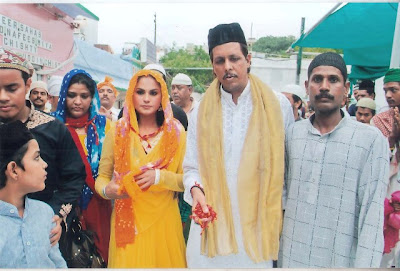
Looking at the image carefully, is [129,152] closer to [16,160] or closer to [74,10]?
[16,160]

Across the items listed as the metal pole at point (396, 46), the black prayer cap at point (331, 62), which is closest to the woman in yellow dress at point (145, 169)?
the black prayer cap at point (331, 62)

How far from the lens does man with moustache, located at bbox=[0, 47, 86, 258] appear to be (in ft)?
7.25

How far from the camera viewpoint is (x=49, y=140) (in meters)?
2.27

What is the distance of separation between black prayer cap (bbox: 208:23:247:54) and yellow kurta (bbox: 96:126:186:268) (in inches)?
25.6

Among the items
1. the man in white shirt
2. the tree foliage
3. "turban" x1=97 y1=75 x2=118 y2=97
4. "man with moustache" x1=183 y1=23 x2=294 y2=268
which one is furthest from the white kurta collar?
"turban" x1=97 y1=75 x2=118 y2=97

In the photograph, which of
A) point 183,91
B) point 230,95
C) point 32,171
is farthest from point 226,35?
point 32,171

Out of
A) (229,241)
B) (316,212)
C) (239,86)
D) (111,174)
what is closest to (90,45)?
(111,174)

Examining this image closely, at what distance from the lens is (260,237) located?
221 centimetres

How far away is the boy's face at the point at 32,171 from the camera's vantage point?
2104 millimetres

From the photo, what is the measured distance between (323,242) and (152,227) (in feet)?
3.28

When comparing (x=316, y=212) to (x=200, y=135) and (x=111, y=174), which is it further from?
(x=111, y=174)

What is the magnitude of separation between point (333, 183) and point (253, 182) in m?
0.42

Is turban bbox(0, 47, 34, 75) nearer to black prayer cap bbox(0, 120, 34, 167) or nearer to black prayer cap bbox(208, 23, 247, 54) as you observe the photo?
black prayer cap bbox(0, 120, 34, 167)

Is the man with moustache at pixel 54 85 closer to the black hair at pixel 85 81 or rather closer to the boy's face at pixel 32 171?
the black hair at pixel 85 81
